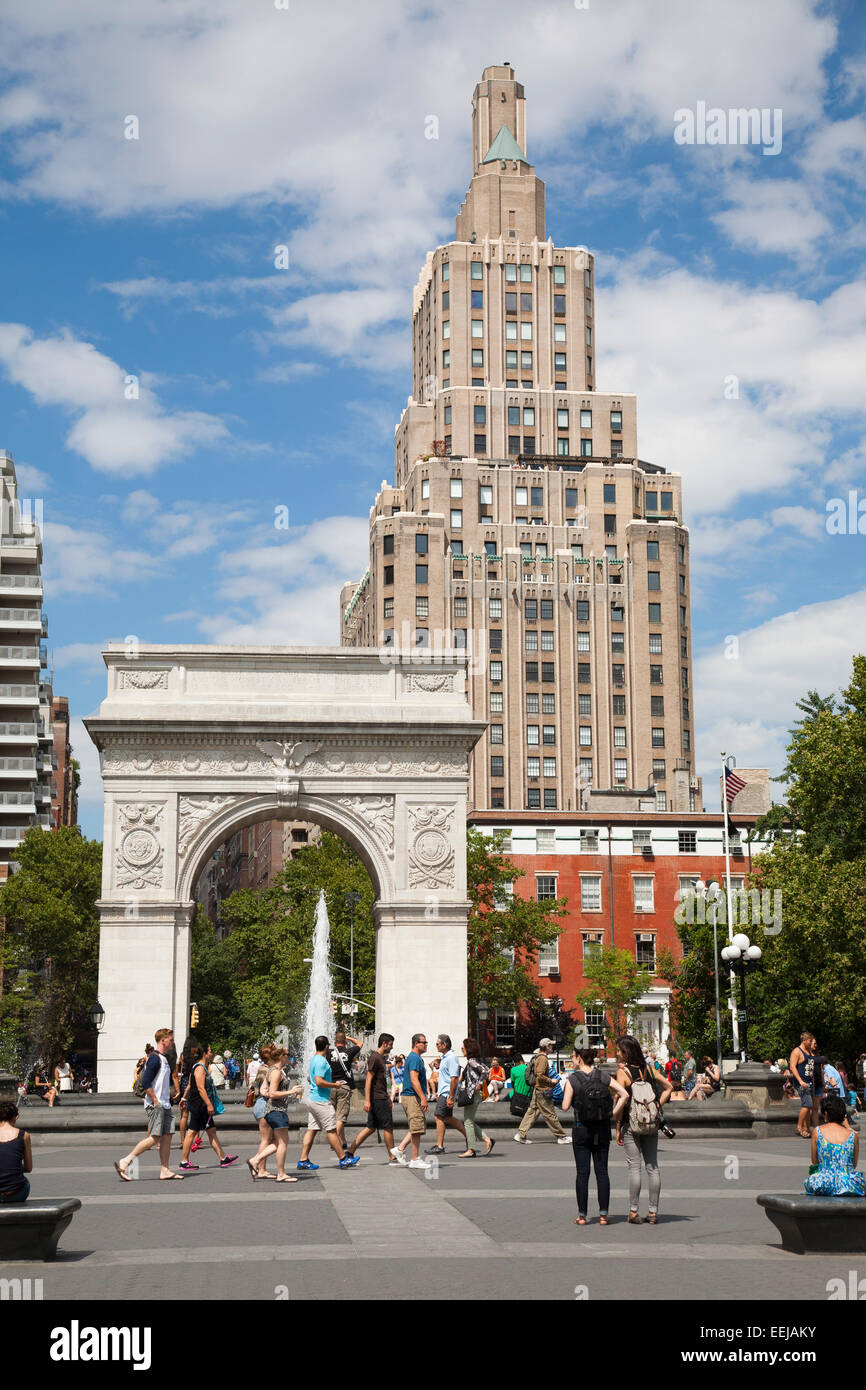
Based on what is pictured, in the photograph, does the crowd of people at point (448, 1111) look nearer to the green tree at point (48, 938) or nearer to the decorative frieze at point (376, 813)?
the decorative frieze at point (376, 813)

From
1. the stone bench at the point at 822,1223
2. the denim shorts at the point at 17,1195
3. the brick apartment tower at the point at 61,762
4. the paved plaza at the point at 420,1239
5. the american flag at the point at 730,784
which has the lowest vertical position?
the paved plaza at the point at 420,1239

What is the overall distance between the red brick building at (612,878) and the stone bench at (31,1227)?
62.5 m

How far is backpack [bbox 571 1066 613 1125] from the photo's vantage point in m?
16.0

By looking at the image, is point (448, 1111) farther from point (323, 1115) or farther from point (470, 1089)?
point (323, 1115)

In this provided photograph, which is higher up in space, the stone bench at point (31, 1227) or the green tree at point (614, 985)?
the green tree at point (614, 985)

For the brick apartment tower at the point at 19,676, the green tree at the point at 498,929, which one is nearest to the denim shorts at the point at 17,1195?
the green tree at the point at 498,929

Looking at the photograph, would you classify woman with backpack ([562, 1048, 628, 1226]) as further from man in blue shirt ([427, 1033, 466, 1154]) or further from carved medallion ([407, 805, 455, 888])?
carved medallion ([407, 805, 455, 888])

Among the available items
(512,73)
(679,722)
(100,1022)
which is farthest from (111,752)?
(512,73)

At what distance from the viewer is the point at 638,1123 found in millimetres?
15633

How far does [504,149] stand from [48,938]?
7871 cm

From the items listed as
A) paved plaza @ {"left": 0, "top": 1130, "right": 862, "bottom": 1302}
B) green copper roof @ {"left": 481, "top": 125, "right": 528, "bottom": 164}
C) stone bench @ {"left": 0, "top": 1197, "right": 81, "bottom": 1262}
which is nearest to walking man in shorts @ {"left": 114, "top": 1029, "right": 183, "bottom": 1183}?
paved plaza @ {"left": 0, "top": 1130, "right": 862, "bottom": 1302}

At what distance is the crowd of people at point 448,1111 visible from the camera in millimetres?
13539

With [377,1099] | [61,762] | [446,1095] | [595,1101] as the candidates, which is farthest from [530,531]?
[595,1101]

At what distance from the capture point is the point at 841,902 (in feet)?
147
